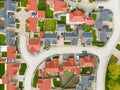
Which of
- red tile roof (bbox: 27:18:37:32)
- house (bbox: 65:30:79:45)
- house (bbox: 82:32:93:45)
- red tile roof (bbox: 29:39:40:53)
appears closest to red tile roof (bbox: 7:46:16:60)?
red tile roof (bbox: 29:39:40:53)

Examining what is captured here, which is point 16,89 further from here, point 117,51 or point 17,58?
point 117,51

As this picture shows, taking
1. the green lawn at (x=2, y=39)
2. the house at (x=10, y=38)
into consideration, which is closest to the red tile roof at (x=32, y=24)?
the house at (x=10, y=38)

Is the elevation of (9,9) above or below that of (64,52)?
above

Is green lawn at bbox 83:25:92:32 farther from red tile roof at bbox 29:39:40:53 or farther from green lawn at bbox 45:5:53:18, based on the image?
red tile roof at bbox 29:39:40:53

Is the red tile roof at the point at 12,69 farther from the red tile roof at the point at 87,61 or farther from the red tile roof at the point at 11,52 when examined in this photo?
the red tile roof at the point at 87,61

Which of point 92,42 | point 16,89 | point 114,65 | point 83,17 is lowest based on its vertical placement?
point 16,89

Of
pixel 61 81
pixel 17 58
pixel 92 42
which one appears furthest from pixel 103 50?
pixel 17 58

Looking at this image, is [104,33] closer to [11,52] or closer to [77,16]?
[77,16]
